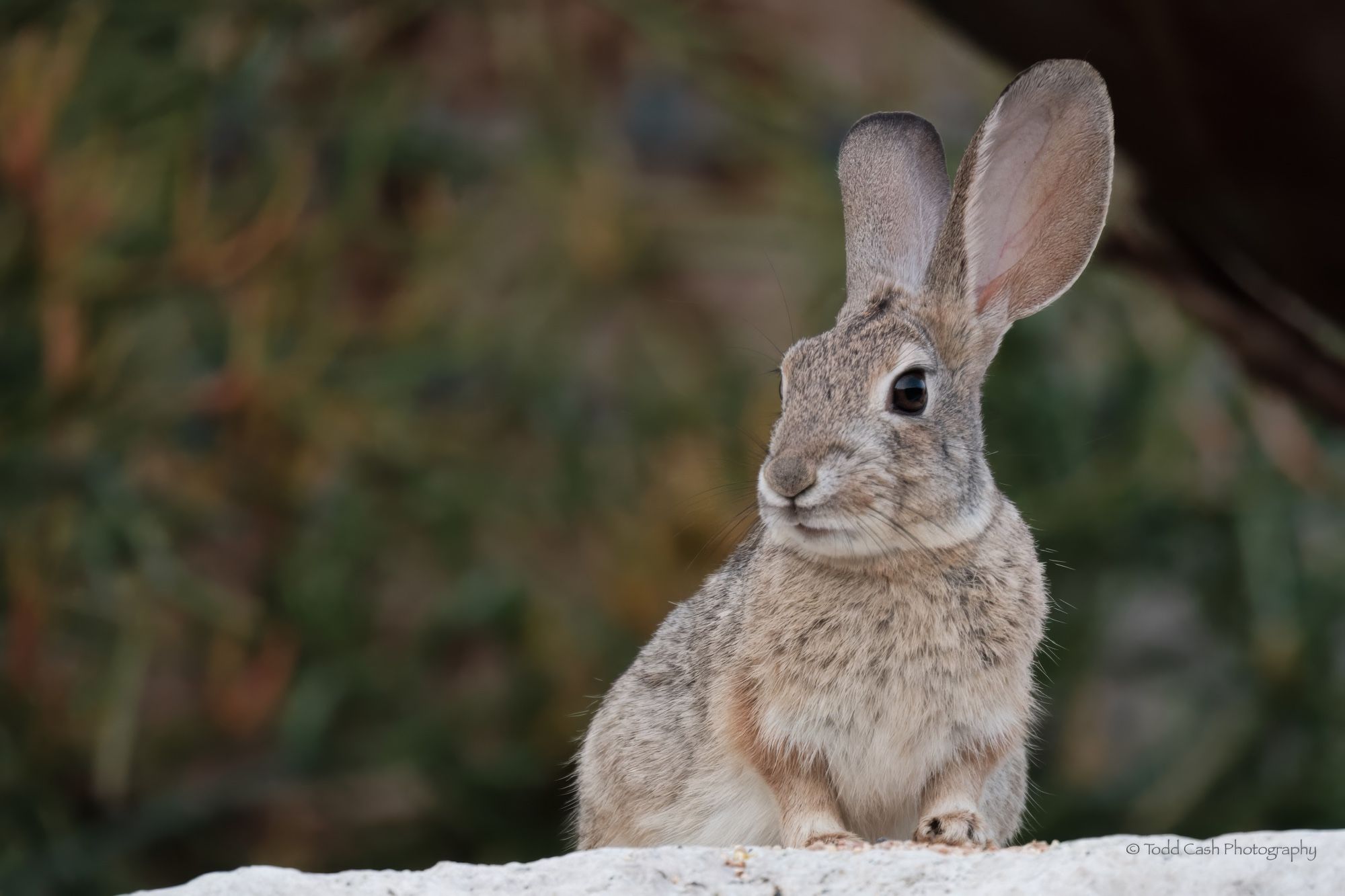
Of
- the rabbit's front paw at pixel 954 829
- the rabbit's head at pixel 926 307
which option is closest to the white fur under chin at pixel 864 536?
the rabbit's head at pixel 926 307

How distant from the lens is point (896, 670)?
2.75 metres

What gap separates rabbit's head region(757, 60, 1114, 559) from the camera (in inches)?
105

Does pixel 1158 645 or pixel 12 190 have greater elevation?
pixel 12 190

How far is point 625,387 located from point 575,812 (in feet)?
9.97

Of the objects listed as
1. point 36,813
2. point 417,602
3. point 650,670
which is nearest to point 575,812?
point 650,670

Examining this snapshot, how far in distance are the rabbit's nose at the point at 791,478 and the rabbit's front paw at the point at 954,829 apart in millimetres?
561

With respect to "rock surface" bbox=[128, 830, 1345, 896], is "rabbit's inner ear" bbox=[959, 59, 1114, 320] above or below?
above

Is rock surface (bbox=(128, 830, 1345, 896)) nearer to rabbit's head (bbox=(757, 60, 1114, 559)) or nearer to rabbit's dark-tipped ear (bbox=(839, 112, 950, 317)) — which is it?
rabbit's head (bbox=(757, 60, 1114, 559))

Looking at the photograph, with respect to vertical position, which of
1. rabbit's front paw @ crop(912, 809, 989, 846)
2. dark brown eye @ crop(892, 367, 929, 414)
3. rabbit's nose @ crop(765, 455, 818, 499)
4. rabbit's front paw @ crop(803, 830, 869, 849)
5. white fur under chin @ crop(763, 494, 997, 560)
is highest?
dark brown eye @ crop(892, 367, 929, 414)

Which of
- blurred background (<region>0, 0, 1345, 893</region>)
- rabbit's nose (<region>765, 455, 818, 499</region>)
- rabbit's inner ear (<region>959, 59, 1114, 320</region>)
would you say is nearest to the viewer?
rabbit's nose (<region>765, 455, 818, 499</region>)

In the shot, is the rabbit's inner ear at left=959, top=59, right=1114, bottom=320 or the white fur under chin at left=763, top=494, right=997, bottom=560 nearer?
the white fur under chin at left=763, top=494, right=997, bottom=560

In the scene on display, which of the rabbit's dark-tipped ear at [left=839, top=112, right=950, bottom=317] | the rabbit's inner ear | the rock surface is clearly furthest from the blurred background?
the rock surface

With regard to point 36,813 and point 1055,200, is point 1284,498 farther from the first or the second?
point 36,813

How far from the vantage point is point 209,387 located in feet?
18.7
